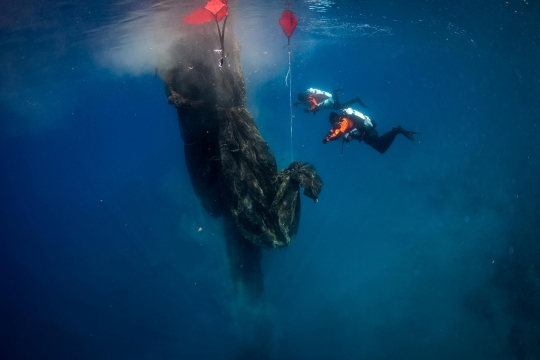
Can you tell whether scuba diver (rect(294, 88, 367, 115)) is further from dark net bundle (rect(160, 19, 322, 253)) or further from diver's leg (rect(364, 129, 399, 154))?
dark net bundle (rect(160, 19, 322, 253))

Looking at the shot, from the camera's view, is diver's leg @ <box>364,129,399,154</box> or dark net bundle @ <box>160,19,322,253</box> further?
diver's leg @ <box>364,129,399,154</box>

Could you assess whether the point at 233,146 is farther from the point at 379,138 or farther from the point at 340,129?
the point at 379,138

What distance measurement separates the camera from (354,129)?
28.7 ft

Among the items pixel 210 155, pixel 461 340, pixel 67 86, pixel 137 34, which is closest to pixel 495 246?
pixel 461 340

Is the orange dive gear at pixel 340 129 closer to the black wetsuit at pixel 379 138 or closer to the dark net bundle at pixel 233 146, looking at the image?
the dark net bundle at pixel 233 146

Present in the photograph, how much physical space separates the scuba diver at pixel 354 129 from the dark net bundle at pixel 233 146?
1.38 metres

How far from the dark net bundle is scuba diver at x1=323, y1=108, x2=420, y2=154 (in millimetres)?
1378

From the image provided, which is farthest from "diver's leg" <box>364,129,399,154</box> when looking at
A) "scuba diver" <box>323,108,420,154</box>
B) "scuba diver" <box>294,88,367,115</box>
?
"scuba diver" <box>294,88,367,115</box>

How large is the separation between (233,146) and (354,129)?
13.0ft

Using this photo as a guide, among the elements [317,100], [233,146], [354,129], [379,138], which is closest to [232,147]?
[233,146]

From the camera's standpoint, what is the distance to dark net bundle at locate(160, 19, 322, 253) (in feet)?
23.8

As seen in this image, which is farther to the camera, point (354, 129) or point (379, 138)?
point (379, 138)

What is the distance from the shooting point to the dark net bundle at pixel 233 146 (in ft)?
23.8

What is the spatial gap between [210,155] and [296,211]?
3.08m
